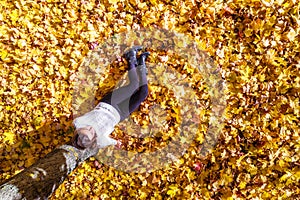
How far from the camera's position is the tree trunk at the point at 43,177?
8.31 feet

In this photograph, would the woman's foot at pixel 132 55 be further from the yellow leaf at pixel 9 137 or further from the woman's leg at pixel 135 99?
the yellow leaf at pixel 9 137

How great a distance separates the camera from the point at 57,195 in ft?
14.3

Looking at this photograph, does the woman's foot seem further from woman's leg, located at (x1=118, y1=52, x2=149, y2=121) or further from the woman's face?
the woman's face

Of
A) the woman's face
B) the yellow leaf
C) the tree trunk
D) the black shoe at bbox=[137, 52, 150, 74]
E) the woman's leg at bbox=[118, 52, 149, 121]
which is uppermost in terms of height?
the black shoe at bbox=[137, 52, 150, 74]

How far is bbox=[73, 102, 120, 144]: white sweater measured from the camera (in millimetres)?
3312

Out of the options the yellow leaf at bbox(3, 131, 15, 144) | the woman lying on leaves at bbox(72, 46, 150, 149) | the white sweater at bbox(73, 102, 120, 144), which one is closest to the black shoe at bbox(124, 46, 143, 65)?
the woman lying on leaves at bbox(72, 46, 150, 149)

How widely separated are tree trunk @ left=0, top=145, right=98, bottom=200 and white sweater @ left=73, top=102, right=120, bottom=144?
0.25 metres

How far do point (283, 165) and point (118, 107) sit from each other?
2.19 m

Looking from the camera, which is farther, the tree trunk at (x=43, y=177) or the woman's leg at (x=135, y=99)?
the woman's leg at (x=135, y=99)

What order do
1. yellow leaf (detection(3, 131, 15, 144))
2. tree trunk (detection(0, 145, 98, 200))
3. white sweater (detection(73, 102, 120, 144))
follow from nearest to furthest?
tree trunk (detection(0, 145, 98, 200)) < white sweater (detection(73, 102, 120, 144)) < yellow leaf (detection(3, 131, 15, 144))

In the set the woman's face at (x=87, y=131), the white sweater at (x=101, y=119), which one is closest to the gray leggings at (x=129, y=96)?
the white sweater at (x=101, y=119)

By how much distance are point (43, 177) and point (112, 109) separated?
1234 mm

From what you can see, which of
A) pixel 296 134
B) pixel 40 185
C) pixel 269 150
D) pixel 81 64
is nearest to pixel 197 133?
pixel 269 150

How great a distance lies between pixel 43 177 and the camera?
2744 mm
